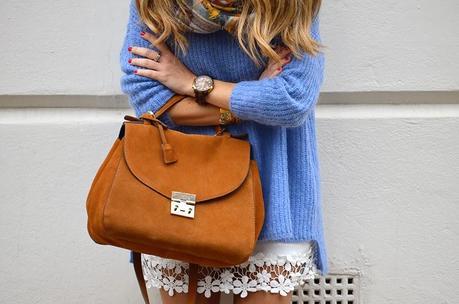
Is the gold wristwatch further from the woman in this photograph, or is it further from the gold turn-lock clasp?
the gold turn-lock clasp

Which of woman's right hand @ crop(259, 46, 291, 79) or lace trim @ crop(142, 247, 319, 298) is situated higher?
woman's right hand @ crop(259, 46, 291, 79)

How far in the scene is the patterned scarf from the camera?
1.46m

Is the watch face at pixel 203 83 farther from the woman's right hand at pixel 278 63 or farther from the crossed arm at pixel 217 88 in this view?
the woman's right hand at pixel 278 63

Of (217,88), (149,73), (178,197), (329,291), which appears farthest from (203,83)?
(329,291)

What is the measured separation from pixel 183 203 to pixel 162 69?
1.29ft

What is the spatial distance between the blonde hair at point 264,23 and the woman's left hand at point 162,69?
0.05 meters

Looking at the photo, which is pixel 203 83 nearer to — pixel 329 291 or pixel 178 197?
pixel 178 197

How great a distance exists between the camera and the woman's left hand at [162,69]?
5.09 ft

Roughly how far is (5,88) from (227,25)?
1.09 meters

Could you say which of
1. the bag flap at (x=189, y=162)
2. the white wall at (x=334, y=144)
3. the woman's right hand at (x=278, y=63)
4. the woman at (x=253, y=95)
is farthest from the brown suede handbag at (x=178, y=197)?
the white wall at (x=334, y=144)

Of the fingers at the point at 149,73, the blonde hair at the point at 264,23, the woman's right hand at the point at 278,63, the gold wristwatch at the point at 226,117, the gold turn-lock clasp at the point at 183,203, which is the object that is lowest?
the gold turn-lock clasp at the point at 183,203

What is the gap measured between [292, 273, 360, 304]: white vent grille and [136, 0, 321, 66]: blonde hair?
963 millimetres

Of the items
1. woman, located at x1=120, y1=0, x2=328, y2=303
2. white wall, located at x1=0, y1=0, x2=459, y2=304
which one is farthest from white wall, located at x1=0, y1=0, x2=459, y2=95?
woman, located at x1=120, y1=0, x2=328, y2=303

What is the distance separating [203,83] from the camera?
1.54m
